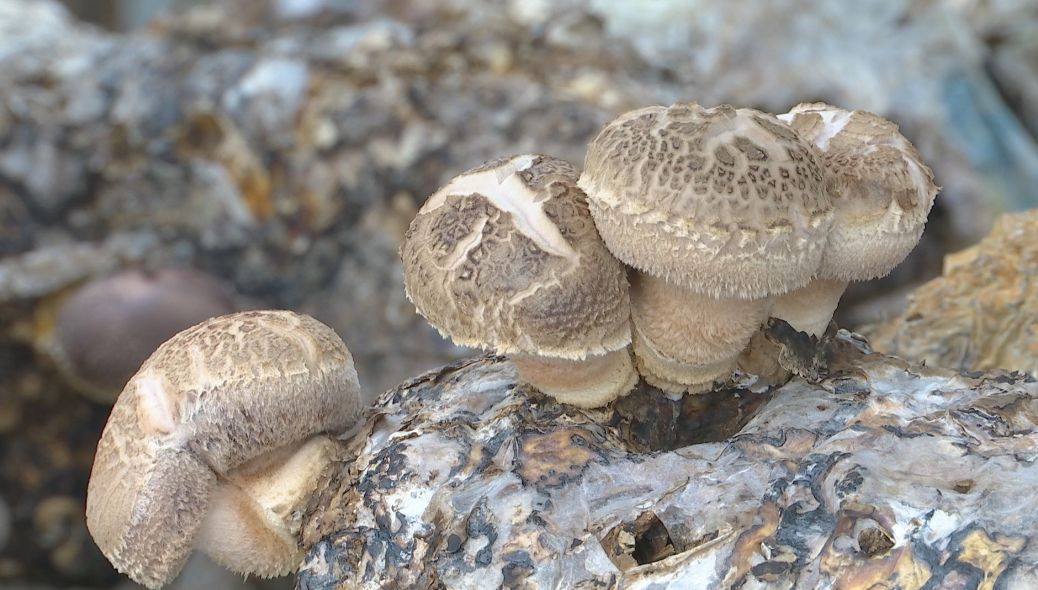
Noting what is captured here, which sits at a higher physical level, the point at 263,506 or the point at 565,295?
the point at 565,295

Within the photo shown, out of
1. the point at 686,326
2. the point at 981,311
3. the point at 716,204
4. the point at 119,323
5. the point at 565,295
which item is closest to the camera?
the point at 716,204

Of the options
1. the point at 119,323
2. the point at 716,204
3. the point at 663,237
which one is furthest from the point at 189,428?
the point at 119,323

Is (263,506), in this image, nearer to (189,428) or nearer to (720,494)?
(189,428)

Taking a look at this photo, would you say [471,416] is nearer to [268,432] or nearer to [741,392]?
[268,432]

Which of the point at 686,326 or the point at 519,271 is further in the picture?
the point at 686,326

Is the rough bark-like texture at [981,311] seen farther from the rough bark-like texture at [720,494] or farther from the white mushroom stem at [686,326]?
the white mushroom stem at [686,326]

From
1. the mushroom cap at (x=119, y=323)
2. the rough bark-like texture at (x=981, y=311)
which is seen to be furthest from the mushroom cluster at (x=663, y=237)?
the mushroom cap at (x=119, y=323)

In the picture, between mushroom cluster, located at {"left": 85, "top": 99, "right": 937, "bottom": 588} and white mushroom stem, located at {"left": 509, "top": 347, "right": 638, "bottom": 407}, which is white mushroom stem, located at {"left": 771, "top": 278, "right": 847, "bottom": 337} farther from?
white mushroom stem, located at {"left": 509, "top": 347, "right": 638, "bottom": 407}

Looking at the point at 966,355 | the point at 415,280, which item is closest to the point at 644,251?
the point at 415,280

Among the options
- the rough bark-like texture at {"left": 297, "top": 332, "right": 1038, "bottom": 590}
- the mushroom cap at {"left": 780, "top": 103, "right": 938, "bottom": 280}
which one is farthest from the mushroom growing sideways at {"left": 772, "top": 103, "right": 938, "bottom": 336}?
the rough bark-like texture at {"left": 297, "top": 332, "right": 1038, "bottom": 590}
